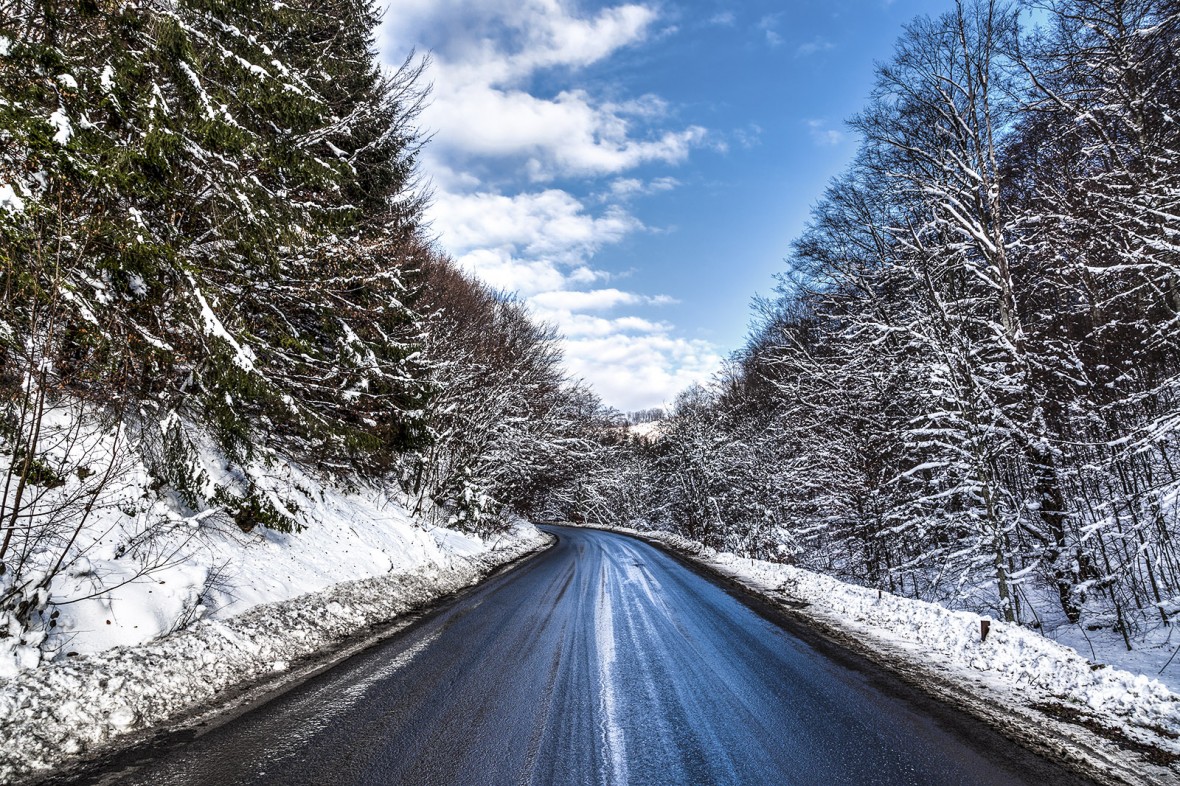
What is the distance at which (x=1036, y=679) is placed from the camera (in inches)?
176

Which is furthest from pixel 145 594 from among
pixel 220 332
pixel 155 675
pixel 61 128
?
pixel 61 128

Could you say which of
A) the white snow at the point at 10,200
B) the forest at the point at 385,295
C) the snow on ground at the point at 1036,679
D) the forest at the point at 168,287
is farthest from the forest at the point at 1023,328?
the white snow at the point at 10,200

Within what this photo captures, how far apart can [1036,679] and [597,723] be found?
154 inches

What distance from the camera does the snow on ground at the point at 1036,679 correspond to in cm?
331

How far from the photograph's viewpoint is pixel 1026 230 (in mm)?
10805

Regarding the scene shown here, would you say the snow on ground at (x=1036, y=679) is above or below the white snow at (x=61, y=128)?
below

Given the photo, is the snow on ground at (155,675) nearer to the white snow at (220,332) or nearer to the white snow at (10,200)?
the white snow at (220,332)

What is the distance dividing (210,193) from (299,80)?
191cm

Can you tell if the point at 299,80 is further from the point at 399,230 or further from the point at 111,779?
the point at 111,779

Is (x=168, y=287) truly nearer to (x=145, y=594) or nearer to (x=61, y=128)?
(x=61, y=128)

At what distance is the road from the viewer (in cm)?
301

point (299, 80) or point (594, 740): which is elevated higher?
point (299, 80)

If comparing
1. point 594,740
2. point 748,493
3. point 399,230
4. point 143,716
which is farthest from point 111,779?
point 748,493

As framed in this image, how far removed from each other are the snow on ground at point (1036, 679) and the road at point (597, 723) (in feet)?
1.59
